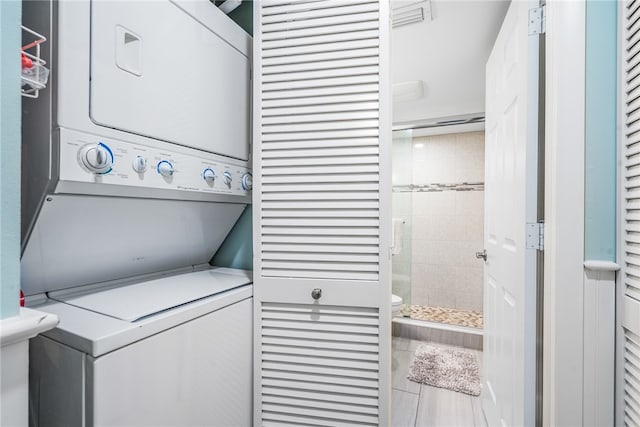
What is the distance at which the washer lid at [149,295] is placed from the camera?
888mm

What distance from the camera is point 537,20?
1.18 meters

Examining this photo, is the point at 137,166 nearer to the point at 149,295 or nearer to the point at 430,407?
the point at 149,295

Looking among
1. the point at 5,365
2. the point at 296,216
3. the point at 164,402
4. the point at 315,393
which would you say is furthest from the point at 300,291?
the point at 5,365

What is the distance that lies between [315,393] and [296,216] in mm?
766

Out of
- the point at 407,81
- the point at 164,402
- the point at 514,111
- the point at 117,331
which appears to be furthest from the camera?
the point at 407,81

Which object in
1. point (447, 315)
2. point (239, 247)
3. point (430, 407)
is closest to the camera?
point (239, 247)

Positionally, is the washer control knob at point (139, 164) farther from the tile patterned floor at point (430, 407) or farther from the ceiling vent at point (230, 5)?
the tile patterned floor at point (430, 407)

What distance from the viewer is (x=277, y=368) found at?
4.16 ft

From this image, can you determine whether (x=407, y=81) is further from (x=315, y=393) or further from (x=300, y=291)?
(x=315, y=393)

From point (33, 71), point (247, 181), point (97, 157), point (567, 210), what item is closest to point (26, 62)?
point (33, 71)

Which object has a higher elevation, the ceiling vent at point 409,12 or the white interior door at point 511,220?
the ceiling vent at point 409,12

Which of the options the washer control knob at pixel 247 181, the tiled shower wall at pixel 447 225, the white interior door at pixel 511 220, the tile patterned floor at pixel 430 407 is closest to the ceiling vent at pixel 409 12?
the white interior door at pixel 511 220

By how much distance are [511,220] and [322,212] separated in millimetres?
927

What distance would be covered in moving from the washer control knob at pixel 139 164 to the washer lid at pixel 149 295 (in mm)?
440
